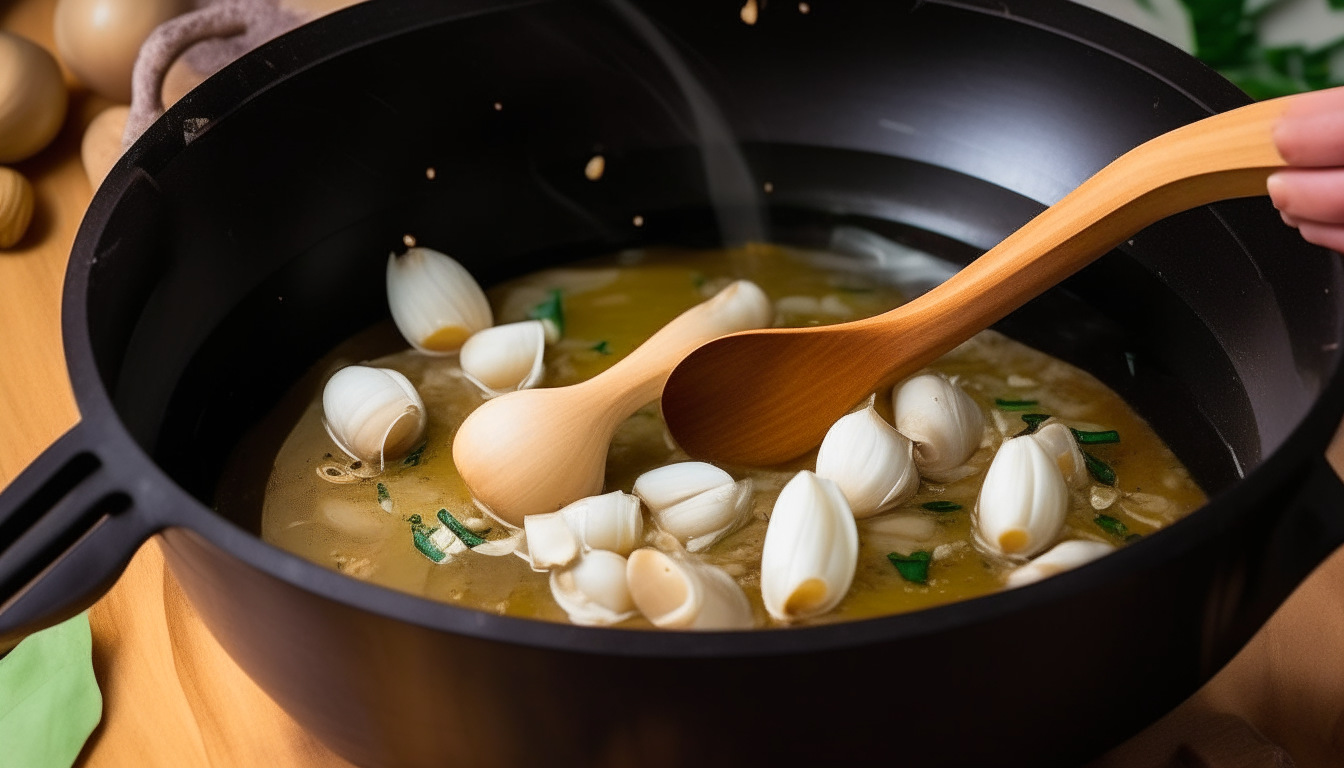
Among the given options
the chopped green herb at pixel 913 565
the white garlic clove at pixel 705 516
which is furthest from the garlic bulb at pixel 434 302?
the chopped green herb at pixel 913 565

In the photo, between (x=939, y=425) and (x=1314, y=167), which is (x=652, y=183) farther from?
(x=1314, y=167)

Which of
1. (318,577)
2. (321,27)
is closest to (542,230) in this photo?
(321,27)

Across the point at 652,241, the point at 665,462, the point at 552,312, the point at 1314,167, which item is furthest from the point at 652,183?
the point at 1314,167

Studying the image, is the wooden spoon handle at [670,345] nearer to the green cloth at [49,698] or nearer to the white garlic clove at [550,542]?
the white garlic clove at [550,542]

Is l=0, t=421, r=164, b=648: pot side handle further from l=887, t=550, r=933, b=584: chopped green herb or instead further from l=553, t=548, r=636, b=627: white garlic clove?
l=887, t=550, r=933, b=584: chopped green herb

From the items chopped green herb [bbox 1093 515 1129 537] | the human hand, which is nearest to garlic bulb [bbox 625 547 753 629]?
chopped green herb [bbox 1093 515 1129 537]

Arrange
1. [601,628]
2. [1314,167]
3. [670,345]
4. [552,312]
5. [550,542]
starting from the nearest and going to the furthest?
1. [601,628]
2. [1314,167]
3. [550,542]
4. [670,345]
5. [552,312]
